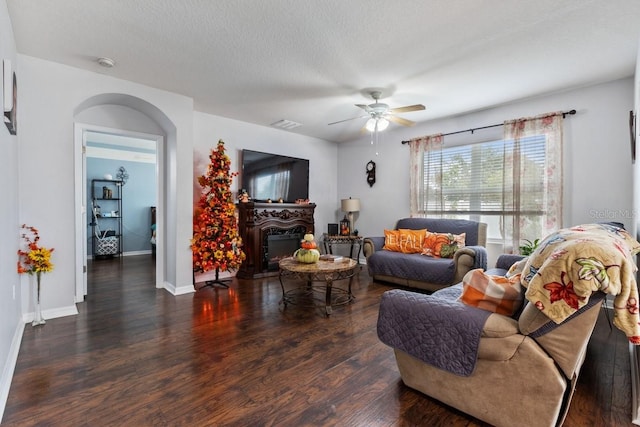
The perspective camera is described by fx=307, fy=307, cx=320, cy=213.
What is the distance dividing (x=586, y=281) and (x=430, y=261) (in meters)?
2.87

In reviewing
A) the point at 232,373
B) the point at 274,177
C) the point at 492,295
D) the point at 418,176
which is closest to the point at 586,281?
the point at 492,295

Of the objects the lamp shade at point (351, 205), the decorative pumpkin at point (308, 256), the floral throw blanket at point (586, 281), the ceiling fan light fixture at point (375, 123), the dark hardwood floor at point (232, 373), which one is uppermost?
the ceiling fan light fixture at point (375, 123)

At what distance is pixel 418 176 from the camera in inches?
203

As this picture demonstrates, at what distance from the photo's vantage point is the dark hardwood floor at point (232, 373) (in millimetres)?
1651

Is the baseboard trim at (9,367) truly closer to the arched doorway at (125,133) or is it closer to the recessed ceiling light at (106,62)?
the arched doorway at (125,133)

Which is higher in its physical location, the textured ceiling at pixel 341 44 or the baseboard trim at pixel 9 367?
the textured ceiling at pixel 341 44

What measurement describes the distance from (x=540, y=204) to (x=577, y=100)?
1286 mm

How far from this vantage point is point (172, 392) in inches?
72.9

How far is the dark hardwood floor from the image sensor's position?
1651 mm

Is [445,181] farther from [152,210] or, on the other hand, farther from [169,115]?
[152,210]

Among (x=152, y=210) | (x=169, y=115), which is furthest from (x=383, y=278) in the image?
(x=152, y=210)

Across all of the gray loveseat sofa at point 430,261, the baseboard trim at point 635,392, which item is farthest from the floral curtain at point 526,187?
the baseboard trim at point 635,392

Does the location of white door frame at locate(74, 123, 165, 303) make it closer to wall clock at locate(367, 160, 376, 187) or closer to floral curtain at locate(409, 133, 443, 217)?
wall clock at locate(367, 160, 376, 187)

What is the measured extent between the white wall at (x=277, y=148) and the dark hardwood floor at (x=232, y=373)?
7.67ft
